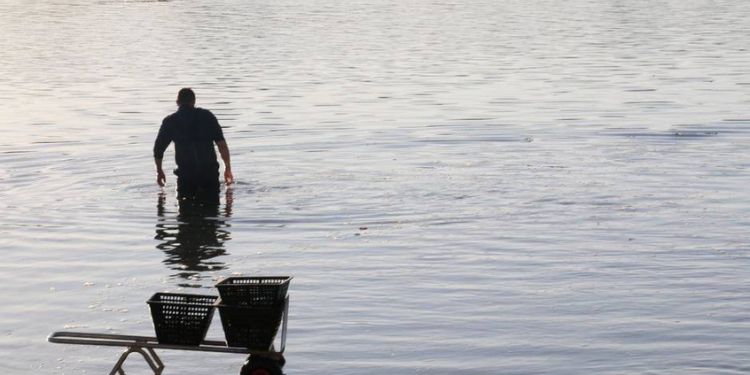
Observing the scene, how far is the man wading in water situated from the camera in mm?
17859

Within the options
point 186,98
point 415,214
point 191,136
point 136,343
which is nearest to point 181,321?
point 136,343

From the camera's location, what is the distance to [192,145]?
18.1 metres

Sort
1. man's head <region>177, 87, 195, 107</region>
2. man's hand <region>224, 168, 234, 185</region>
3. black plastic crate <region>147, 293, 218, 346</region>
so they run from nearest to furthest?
black plastic crate <region>147, 293, 218, 346</region>
man's head <region>177, 87, 195, 107</region>
man's hand <region>224, 168, 234, 185</region>

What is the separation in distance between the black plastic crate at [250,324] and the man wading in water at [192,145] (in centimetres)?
792

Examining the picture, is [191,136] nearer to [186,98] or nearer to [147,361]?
[186,98]

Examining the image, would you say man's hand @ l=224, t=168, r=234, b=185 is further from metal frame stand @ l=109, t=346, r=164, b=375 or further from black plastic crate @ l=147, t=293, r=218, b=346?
black plastic crate @ l=147, t=293, r=218, b=346

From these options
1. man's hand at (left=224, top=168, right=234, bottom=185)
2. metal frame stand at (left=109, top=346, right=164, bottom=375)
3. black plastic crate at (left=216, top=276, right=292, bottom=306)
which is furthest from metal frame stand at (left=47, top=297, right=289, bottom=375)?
man's hand at (left=224, top=168, right=234, bottom=185)

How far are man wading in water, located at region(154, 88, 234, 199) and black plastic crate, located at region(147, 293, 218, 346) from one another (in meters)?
7.92

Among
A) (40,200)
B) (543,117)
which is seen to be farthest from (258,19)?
(40,200)

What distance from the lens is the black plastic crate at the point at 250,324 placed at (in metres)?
9.63

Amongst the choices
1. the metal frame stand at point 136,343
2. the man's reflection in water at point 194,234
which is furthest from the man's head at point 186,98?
the metal frame stand at point 136,343

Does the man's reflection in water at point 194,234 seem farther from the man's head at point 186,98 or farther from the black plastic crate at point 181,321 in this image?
the black plastic crate at point 181,321

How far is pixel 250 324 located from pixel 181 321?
1.48 ft

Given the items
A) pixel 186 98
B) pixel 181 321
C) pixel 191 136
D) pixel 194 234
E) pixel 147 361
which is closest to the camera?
pixel 181 321
